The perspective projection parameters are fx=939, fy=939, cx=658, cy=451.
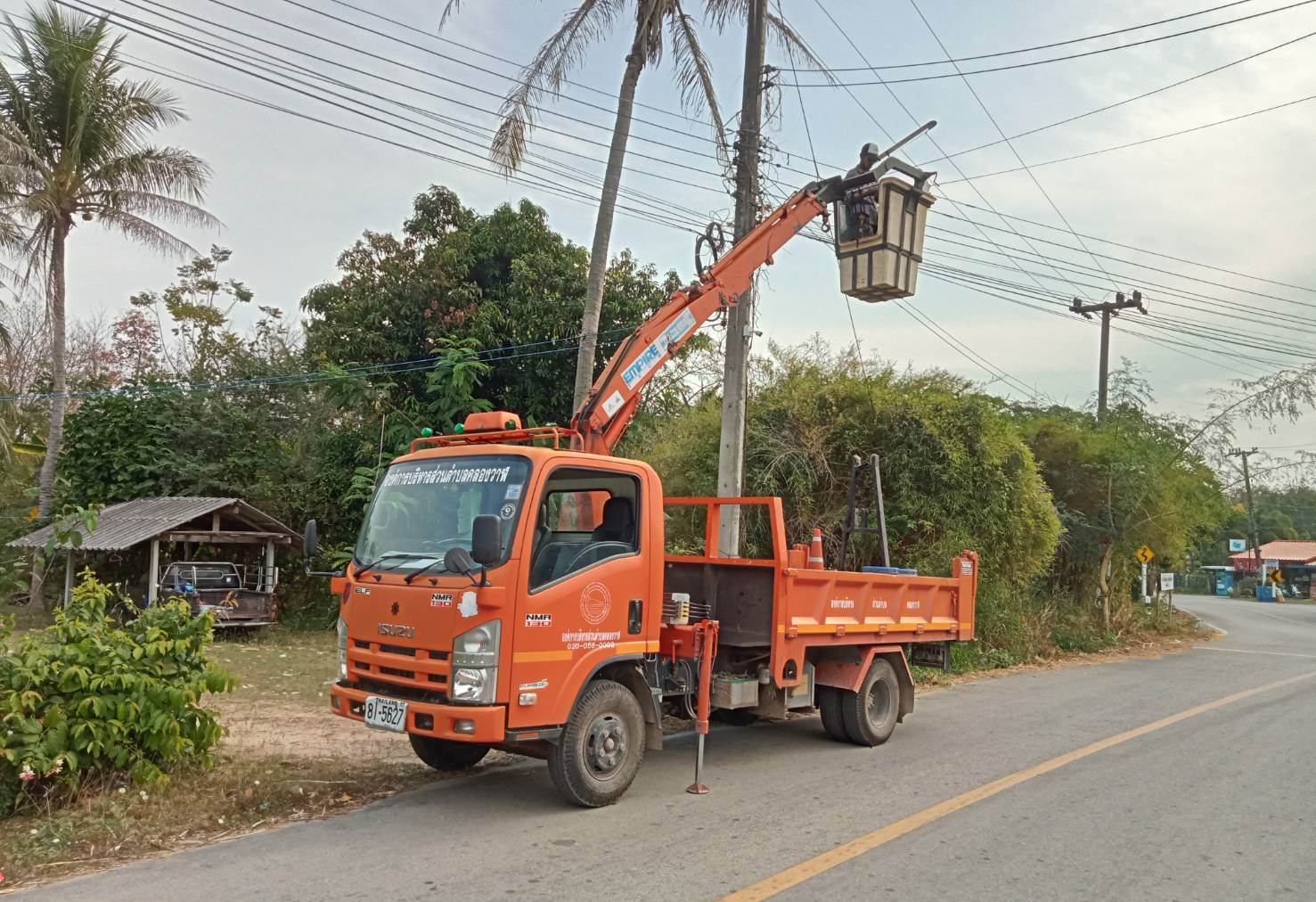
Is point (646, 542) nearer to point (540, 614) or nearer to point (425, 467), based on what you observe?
point (540, 614)

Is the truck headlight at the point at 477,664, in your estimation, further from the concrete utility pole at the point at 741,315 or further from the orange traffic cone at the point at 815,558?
the concrete utility pole at the point at 741,315

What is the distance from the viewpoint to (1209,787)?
6.99 m

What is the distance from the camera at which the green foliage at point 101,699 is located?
5.50 metres

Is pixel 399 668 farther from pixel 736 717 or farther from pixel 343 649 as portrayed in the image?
pixel 736 717

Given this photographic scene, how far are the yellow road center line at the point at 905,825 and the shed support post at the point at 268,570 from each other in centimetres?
1314

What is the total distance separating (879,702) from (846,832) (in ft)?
10.7

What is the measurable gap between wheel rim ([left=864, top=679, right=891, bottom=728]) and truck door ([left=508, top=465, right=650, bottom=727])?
3085mm

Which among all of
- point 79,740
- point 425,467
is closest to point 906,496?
point 425,467

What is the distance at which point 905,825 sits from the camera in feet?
19.3

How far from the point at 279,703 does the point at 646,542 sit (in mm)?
5486

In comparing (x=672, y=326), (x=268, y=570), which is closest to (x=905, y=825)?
(x=672, y=326)

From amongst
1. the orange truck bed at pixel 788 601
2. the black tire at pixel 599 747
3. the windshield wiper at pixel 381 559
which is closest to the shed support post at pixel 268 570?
the orange truck bed at pixel 788 601

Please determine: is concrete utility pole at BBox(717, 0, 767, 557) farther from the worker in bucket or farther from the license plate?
the license plate

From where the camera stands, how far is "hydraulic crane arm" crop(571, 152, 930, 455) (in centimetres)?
808
